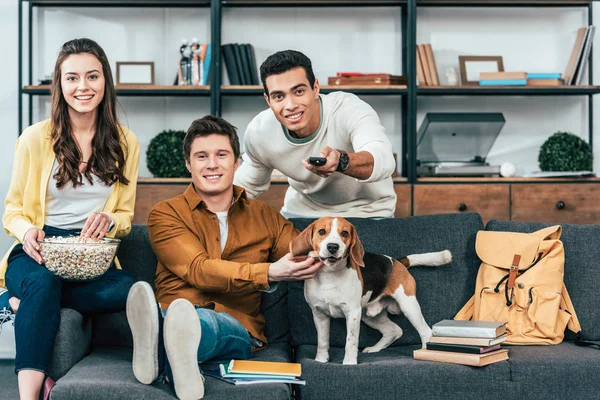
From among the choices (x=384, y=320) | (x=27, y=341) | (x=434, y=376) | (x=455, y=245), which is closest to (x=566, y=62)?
(x=455, y=245)

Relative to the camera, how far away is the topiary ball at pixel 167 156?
4211mm

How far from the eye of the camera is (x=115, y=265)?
2.53 metres

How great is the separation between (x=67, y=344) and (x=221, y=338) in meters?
0.46

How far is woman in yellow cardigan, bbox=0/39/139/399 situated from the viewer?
2.29m

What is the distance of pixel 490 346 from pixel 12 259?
1.57 m

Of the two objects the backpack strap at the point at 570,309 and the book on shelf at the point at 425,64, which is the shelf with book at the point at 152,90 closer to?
the book on shelf at the point at 425,64

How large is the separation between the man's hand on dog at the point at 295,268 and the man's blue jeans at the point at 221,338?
0.65 ft

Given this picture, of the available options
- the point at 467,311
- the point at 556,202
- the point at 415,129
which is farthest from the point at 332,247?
the point at 556,202

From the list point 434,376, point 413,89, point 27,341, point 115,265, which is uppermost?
point 413,89

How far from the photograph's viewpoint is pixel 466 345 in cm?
222

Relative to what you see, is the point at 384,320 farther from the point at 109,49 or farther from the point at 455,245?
the point at 109,49

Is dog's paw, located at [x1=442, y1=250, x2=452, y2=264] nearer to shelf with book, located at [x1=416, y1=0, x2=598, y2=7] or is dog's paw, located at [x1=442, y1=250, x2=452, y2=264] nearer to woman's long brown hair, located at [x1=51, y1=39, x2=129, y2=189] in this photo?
woman's long brown hair, located at [x1=51, y1=39, x2=129, y2=189]

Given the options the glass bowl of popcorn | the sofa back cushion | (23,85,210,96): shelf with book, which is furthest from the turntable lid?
the glass bowl of popcorn

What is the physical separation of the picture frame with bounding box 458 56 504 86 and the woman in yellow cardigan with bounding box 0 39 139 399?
100 inches
